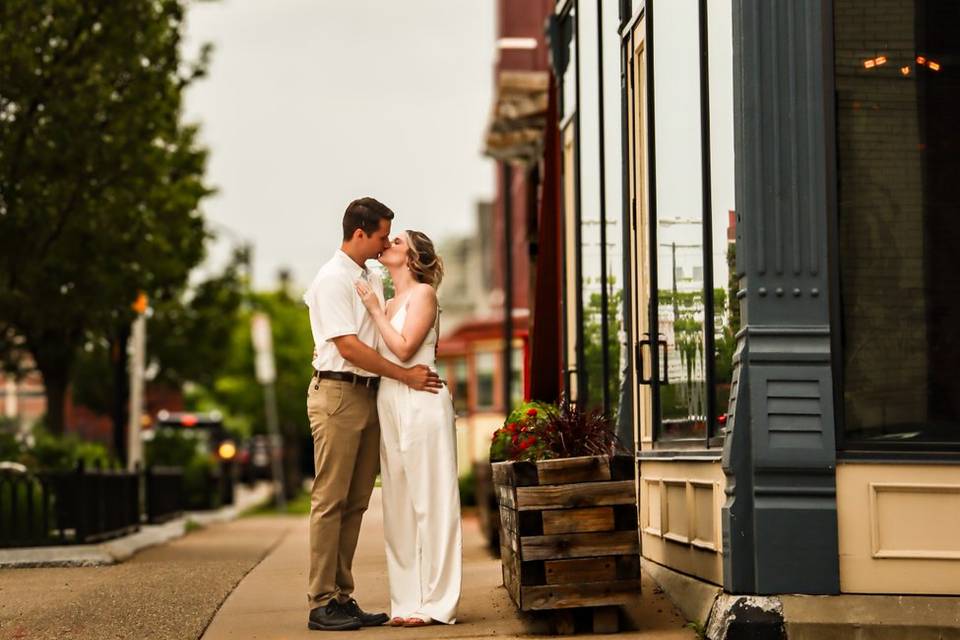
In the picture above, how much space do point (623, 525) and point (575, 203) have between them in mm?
5580

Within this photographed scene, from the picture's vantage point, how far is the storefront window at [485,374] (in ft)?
134

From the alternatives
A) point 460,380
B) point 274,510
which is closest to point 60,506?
point 274,510

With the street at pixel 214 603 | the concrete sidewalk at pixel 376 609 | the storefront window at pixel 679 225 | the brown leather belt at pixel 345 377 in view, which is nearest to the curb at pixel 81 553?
the street at pixel 214 603

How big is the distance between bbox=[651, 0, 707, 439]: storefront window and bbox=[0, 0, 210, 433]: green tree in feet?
24.7

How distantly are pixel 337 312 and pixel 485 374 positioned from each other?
108 ft

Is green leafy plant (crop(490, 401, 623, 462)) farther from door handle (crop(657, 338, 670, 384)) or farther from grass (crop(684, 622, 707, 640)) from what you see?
grass (crop(684, 622, 707, 640))

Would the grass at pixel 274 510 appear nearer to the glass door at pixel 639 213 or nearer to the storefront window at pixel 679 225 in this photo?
the glass door at pixel 639 213

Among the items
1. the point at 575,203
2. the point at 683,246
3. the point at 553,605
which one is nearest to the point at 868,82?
the point at 683,246

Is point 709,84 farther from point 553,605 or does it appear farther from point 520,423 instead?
point 553,605

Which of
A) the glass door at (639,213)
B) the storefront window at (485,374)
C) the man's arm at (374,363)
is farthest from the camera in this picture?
the storefront window at (485,374)

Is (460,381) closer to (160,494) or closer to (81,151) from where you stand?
(160,494)

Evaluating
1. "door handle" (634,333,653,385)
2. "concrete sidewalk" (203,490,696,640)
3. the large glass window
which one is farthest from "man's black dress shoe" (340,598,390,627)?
the large glass window

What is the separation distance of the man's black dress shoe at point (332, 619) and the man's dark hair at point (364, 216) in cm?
193

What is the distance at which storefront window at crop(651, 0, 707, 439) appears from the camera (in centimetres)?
862
